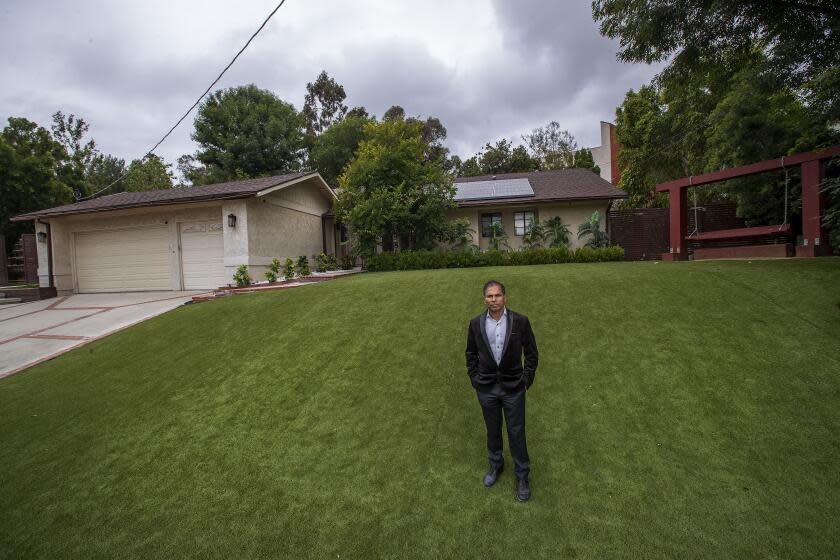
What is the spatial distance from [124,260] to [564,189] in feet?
55.1

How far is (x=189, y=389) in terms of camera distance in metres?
5.28

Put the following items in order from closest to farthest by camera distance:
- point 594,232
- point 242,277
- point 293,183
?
point 242,277
point 293,183
point 594,232

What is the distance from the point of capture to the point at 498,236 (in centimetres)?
1614

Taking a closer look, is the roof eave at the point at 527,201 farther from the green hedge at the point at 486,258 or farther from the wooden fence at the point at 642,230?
the green hedge at the point at 486,258

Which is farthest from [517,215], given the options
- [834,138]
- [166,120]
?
[166,120]

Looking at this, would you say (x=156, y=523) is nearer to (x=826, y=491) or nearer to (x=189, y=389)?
(x=189, y=389)

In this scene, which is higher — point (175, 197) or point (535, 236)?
point (175, 197)

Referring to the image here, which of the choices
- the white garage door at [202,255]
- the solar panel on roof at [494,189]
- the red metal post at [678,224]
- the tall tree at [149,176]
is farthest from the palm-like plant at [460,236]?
the tall tree at [149,176]

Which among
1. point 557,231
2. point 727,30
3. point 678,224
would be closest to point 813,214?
point 678,224

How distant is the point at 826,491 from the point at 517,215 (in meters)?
14.2

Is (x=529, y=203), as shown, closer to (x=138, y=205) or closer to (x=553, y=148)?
(x=138, y=205)

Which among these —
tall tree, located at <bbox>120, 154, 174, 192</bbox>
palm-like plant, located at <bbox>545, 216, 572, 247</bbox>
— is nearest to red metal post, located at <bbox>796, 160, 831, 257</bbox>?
palm-like plant, located at <bbox>545, 216, 572, 247</bbox>

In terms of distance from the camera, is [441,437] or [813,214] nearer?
[441,437]

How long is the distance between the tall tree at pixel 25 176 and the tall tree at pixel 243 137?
27.2ft
